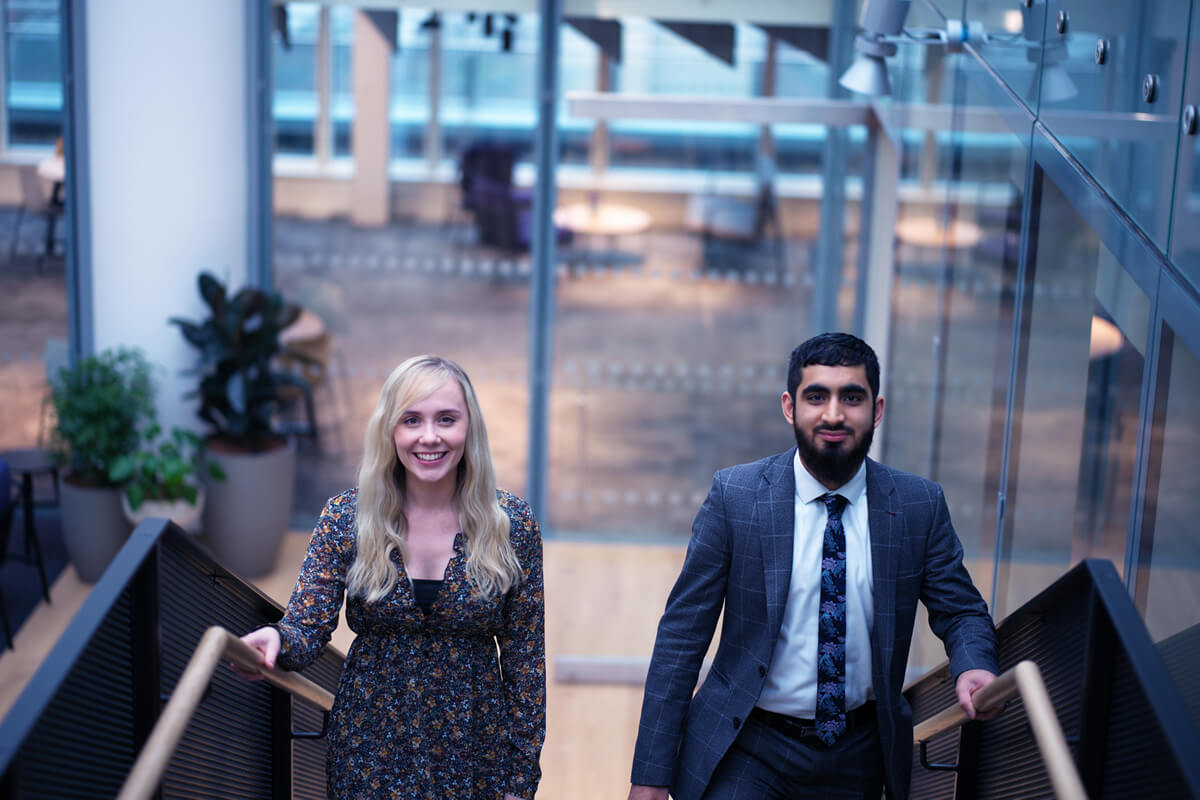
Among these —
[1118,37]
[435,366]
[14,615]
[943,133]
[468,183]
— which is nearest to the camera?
[435,366]

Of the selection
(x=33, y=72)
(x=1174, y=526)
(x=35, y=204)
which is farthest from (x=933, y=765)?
(x=33, y=72)

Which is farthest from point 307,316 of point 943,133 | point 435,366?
point 435,366

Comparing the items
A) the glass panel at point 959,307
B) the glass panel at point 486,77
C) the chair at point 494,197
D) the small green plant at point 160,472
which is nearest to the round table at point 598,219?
the chair at point 494,197

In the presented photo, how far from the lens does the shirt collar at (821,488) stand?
3094 millimetres

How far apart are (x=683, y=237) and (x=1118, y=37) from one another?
5390 millimetres

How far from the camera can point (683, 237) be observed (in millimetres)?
8672

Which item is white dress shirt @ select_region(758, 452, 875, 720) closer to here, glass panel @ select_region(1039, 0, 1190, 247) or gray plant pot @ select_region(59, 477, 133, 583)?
glass panel @ select_region(1039, 0, 1190, 247)

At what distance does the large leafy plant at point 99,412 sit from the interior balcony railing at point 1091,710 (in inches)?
214

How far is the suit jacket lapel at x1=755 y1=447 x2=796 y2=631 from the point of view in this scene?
304 cm

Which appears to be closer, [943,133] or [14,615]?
[943,133]

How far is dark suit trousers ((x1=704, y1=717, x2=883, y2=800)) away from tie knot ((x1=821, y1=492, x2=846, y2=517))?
450 mm

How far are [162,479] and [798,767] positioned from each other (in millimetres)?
5325

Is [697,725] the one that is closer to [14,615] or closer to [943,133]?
[943,133]

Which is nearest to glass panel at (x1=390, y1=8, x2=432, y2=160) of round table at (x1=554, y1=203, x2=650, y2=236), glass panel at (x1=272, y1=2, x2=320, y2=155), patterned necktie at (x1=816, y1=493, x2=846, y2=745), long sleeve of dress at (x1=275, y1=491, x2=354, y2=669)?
glass panel at (x1=272, y1=2, x2=320, y2=155)
